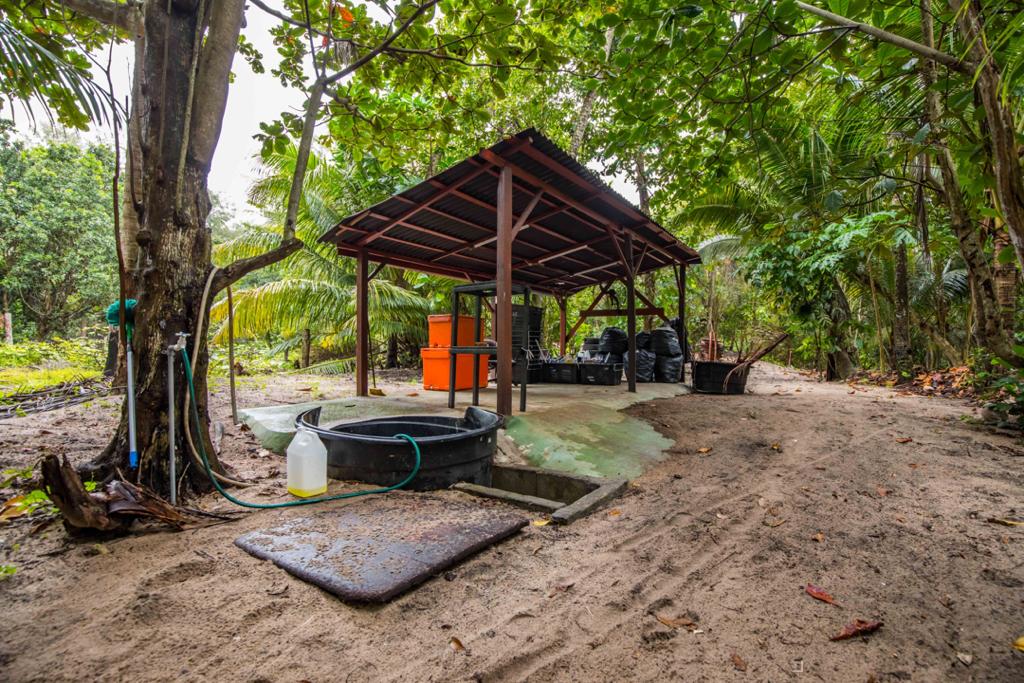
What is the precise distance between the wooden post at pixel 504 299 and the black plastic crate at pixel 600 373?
3.96m

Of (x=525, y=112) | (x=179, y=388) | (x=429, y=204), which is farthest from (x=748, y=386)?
(x=179, y=388)

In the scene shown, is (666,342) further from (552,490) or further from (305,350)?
(305,350)

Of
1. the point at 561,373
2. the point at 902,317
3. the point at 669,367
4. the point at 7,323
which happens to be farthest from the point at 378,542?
the point at 7,323

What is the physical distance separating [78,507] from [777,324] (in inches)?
674

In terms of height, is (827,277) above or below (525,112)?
below

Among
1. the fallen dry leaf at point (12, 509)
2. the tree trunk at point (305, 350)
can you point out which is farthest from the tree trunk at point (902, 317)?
the tree trunk at point (305, 350)

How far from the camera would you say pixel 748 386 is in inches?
352

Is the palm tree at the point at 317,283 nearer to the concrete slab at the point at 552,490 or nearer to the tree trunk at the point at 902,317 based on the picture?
the concrete slab at the point at 552,490

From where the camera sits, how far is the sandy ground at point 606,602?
124 centimetres

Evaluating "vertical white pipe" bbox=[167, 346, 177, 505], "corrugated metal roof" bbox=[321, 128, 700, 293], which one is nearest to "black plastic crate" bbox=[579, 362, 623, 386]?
"corrugated metal roof" bbox=[321, 128, 700, 293]

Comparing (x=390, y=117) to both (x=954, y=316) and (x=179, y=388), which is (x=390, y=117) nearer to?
(x=179, y=388)

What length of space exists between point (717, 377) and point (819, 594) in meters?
6.35

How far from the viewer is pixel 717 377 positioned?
745 centimetres

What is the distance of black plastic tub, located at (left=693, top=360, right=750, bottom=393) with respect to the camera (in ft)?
23.9
